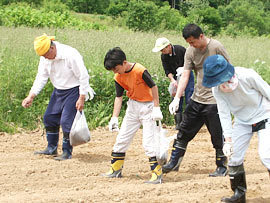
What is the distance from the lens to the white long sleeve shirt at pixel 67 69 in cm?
588

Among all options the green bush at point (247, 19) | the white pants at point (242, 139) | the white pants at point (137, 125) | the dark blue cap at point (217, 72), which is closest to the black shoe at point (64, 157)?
the white pants at point (137, 125)

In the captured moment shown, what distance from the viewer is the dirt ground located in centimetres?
460

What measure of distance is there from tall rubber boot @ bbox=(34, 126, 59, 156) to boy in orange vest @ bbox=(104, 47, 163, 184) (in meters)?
1.31

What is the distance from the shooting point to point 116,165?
5289 millimetres

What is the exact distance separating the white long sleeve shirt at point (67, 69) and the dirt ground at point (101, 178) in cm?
97

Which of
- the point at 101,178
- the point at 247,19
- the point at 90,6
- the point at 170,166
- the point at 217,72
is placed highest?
the point at 90,6

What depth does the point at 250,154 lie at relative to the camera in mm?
6773

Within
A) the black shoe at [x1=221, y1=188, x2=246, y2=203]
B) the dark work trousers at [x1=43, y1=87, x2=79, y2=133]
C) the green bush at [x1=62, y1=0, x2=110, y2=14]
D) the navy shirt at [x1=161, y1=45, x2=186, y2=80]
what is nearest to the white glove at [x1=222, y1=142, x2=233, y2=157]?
the black shoe at [x1=221, y1=188, x2=246, y2=203]

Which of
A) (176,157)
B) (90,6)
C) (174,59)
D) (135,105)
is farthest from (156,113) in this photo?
(90,6)

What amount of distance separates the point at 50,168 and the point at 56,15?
649 inches

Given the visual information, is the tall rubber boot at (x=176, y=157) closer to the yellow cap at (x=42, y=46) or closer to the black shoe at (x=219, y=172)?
the black shoe at (x=219, y=172)

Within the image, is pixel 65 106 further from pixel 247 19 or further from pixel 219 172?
pixel 247 19

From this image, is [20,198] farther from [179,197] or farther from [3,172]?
[179,197]

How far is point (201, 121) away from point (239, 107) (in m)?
1.41
